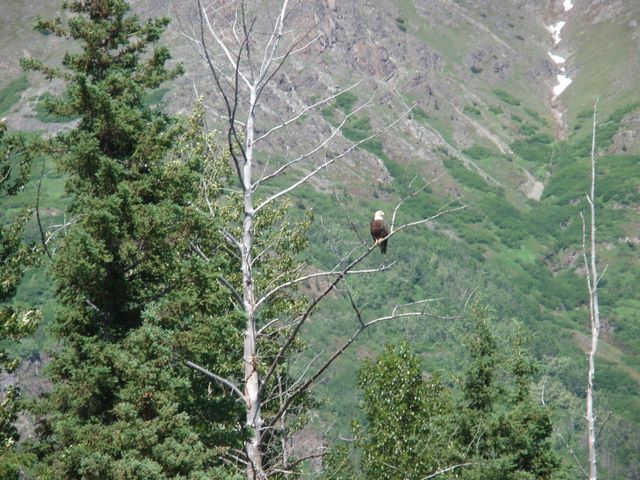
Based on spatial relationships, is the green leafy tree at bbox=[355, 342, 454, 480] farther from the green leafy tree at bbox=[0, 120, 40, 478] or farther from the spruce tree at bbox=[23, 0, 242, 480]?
the green leafy tree at bbox=[0, 120, 40, 478]

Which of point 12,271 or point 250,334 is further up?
point 250,334

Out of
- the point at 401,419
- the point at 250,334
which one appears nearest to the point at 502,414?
the point at 401,419

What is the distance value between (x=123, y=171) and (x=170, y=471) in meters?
5.57

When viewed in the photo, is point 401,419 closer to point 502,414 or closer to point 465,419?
point 465,419

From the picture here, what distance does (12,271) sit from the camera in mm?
19422

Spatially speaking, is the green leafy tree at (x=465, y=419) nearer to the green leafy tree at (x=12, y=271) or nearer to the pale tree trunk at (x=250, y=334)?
the green leafy tree at (x=12, y=271)

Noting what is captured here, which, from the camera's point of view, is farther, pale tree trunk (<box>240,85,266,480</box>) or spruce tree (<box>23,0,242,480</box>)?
spruce tree (<box>23,0,242,480</box>)

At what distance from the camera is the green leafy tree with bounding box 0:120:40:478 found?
1805 centimetres

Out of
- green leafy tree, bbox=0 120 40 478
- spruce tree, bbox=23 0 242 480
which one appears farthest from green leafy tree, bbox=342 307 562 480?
spruce tree, bbox=23 0 242 480

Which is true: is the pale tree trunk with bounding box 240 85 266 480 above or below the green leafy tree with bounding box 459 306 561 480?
above

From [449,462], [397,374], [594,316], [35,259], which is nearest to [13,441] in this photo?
[35,259]

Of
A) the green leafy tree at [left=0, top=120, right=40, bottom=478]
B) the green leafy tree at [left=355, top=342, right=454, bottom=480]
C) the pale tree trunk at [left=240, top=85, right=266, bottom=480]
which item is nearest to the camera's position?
the pale tree trunk at [left=240, top=85, right=266, bottom=480]

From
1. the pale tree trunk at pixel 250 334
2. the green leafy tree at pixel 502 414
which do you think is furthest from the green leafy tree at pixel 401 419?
the pale tree trunk at pixel 250 334

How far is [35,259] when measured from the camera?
63.2 feet
